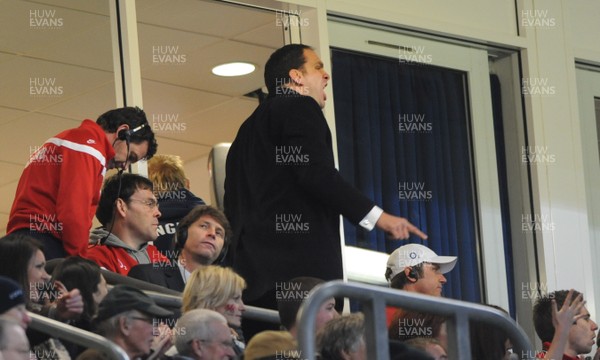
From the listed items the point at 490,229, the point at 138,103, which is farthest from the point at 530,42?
the point at 138,103

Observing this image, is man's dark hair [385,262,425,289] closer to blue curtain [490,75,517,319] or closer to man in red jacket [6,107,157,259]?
man in red jacket [6,107,157,259]

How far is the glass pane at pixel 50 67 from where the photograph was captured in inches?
326

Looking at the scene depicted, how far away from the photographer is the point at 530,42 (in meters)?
9.49

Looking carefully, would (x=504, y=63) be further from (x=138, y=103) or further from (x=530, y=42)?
(x=138, y=103)

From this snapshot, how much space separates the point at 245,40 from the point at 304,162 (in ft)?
10.7

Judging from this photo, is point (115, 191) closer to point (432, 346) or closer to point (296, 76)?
point (296, 76)

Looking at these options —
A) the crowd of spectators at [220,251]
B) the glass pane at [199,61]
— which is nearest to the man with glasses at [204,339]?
the crowd of spectators at [220,251]

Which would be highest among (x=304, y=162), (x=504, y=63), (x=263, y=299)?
(x=504, y=63)

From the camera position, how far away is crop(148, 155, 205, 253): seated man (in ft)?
23.0

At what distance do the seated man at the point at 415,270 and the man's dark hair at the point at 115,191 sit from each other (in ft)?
3.77

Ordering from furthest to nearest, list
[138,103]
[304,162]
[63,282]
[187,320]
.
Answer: [138,103] < [304,162] < [63,282] < [187,320]

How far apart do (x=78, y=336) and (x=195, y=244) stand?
2222mm

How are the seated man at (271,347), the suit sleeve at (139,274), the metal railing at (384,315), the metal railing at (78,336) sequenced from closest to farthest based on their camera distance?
the metal railing at (384,315), the metal railing at (78,336), the seated man at (271,347), the suit sleeve at (139,274)

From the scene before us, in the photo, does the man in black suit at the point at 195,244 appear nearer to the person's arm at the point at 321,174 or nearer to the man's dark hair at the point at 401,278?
the person's arm at the point at 321,174
